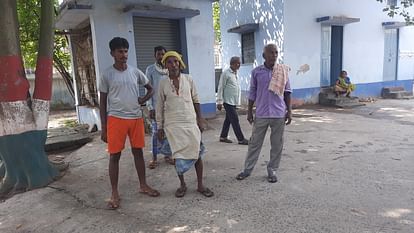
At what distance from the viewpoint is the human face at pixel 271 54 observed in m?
3.36

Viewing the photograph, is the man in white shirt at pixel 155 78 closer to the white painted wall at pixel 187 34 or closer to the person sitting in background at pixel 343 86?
the white painted wall at pixel 187 34

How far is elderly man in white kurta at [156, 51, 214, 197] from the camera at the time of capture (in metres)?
3.06

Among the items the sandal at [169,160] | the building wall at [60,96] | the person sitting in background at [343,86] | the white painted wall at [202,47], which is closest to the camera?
the sandal at [169,160]

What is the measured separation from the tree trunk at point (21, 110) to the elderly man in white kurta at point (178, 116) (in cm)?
166

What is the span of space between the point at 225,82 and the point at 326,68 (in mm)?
6294

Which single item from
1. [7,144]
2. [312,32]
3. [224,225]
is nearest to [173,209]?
[224,225]

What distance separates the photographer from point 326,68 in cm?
1028

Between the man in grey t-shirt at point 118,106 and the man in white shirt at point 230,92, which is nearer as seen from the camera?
the man in grey t-shirt at point 118,106

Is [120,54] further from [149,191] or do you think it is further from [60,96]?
[60,96]

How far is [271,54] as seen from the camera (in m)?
3.37

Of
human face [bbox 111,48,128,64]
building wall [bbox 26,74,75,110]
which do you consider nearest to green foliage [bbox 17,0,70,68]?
building wall [bbox 26,74,75,110]

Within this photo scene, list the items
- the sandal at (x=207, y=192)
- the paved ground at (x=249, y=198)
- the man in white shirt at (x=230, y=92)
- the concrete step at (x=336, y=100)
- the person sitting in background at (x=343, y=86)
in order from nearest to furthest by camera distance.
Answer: the paved ground at (x=249, y=198) < the sandal at (x=207, y=192) < the man in white shirt at (x=230, y=92) < the concrete step at (x=336, y=100) < the person sitting in background at (x=343, y=86)

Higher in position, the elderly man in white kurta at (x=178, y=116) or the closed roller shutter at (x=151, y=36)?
the closed roller shutter at (x=151, y=36)

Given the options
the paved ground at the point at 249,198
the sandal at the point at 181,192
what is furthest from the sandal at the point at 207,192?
the sandal at the point at 181,192
